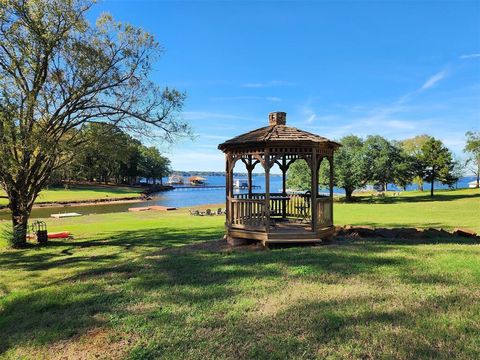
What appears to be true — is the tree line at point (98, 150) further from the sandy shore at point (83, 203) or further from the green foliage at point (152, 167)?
the green foliage at point (152, 167)

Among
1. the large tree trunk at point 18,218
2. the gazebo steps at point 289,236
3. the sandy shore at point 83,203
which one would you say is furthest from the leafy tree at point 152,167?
the gazebo steps at point 289,236

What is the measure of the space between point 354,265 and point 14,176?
14484 mm

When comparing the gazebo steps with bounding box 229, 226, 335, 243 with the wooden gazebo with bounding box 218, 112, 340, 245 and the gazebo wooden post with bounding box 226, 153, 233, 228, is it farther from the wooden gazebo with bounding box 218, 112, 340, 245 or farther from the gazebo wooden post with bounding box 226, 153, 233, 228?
the gazebo wooden post with bounding box 226, 153, 233, 228

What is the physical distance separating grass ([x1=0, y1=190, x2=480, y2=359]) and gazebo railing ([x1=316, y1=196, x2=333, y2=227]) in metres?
3.12

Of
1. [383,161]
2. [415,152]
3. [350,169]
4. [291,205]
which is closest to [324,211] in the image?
[291,205]

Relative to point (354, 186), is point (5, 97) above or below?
above

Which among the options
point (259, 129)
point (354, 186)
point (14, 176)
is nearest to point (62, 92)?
point (14, 176)

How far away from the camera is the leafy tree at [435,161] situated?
49281mm

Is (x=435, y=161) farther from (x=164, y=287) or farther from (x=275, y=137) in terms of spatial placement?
(x=164, y=287)

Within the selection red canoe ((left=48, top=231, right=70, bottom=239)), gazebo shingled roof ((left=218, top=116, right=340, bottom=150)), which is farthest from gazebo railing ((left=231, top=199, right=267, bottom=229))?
red canoe ((left=48, top=231, right=70, bottom=239))

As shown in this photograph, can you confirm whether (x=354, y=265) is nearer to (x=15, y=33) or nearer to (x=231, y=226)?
(x=231, y=226)

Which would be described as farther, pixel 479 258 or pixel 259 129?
pixel 259 129

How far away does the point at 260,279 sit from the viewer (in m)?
6.80

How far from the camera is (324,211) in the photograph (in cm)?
1253
